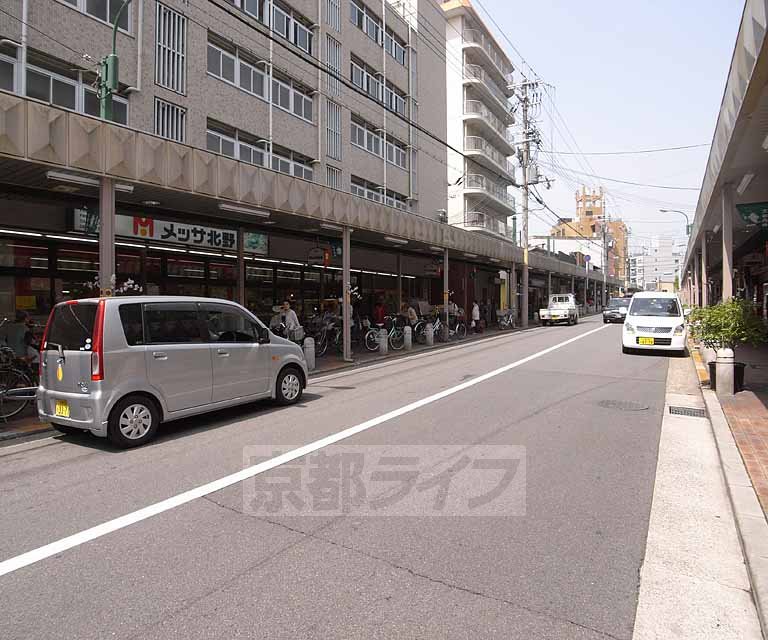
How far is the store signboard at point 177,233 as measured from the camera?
12.5 metres

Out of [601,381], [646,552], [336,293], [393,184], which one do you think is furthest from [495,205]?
[646,552]

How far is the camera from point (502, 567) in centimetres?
345

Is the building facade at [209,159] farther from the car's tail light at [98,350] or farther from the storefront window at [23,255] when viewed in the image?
the car's tail light at [98,350]

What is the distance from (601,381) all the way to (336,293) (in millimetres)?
13993

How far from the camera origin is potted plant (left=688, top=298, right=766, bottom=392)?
9.02m

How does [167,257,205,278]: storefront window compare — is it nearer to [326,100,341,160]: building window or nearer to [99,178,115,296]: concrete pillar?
[99,178,115,296]: concrete pillar

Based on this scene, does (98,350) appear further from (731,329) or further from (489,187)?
(489,187)

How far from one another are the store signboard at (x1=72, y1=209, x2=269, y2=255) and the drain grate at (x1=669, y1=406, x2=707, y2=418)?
11.9 metres

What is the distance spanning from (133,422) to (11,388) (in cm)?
334

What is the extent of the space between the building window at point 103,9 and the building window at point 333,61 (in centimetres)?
1038

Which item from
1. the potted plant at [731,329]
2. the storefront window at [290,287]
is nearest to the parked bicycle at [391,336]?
the storefront window at [290,287]

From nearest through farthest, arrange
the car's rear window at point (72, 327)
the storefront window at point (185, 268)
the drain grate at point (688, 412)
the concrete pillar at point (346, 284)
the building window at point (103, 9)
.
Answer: the car's rear window at point (72, 327)
the drain grate at point (688, 412)
the building window at point (103, 9)
the concrete pillar at point (346, 284)
the storefront window at point (185, 268)

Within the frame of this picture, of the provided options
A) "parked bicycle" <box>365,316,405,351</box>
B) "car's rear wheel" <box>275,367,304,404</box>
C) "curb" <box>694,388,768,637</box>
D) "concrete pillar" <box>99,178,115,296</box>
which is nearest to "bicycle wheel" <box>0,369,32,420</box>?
"concrete pillar" <box>99,178,115,296</box>

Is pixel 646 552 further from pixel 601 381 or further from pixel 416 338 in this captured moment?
pixel 416 338
